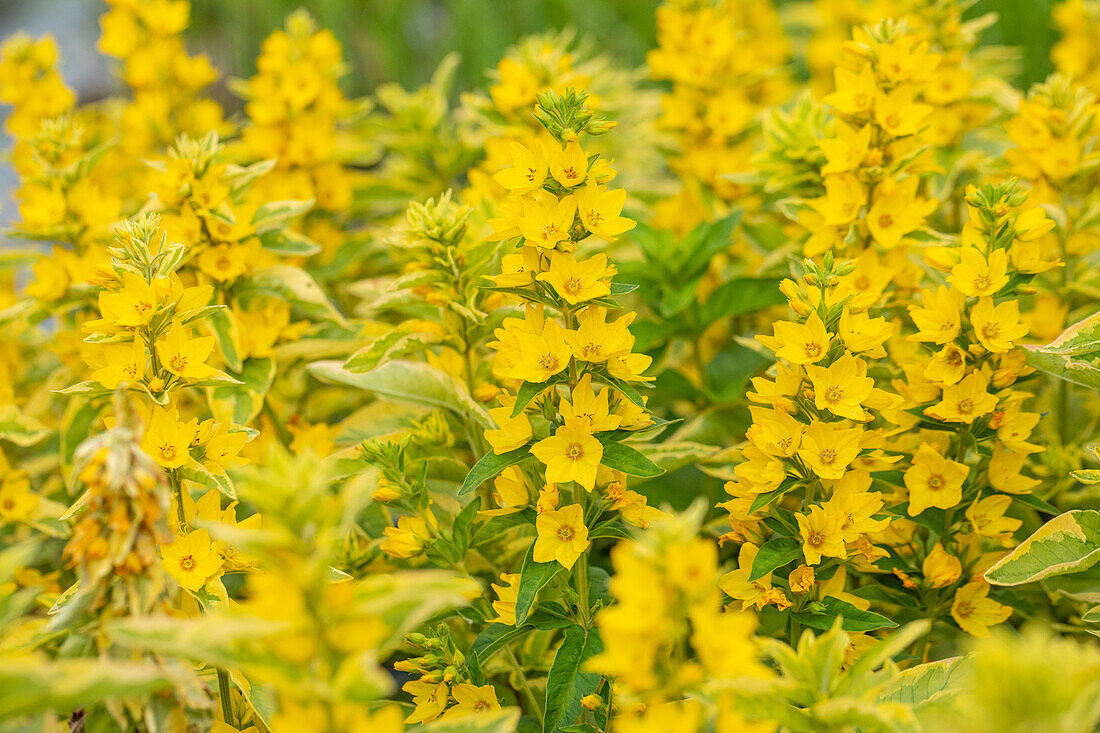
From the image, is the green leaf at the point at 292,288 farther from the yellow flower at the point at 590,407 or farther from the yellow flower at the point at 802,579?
the yellow flower at the point at 802,579

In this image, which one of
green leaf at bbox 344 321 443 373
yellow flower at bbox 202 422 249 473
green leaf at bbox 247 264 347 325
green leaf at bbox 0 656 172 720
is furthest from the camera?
green leaf at bbox 247 264 347 325

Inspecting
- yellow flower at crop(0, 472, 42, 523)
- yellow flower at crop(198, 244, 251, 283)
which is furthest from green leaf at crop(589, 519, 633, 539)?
yellow flower at crop(0, 472, 42, 523)

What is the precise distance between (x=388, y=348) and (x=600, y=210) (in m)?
0.38

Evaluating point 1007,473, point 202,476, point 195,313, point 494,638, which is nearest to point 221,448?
point 202,476

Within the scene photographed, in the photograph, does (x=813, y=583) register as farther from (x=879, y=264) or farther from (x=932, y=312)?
(x=879, y=264)

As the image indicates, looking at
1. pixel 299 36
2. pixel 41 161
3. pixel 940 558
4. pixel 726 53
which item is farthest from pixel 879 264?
pixel 41 161

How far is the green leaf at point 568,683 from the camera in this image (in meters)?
0.92

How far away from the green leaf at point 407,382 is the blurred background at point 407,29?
226 centimetres

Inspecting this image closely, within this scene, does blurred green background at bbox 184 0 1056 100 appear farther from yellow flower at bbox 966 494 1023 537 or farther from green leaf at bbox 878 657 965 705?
green leaf at bbox 878 657 965 705

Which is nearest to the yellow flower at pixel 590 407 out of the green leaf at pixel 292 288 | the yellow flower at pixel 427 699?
the yellow flower at pixel 427 699

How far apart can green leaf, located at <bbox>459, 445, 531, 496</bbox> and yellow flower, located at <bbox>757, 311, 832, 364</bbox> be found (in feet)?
0.91

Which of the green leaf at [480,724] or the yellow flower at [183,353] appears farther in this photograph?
the yellow flower at [183,353]

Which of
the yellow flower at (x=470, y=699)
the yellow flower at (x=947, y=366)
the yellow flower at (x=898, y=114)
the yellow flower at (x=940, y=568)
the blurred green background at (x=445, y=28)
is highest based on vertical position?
the blurred green background at (x=445, y=28)

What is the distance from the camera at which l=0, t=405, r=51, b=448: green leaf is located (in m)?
1.25
